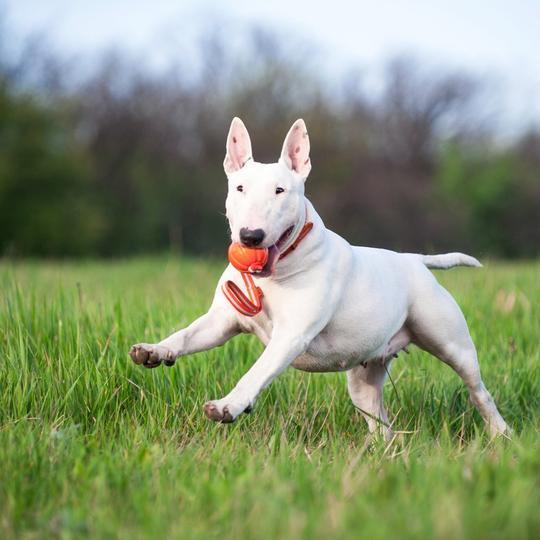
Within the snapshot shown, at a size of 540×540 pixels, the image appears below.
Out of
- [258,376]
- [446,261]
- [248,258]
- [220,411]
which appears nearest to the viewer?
[220,411]

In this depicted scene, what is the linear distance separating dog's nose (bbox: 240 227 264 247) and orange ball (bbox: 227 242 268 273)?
6 centimetres

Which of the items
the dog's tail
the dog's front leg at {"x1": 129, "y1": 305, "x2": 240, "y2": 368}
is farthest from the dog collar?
the dog's tail

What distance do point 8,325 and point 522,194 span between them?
32.9 meters

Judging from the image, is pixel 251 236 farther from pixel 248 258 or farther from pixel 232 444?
pixel 232 444

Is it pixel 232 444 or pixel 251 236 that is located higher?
pixel 251 236

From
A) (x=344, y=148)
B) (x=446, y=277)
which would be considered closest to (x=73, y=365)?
(x=446, y=277)

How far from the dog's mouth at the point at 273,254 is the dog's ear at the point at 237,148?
54 cm

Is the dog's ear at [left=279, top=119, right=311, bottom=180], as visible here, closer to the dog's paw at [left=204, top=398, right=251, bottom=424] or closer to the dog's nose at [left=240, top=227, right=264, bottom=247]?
the dog's nose at [left=240, top=227, right=264, bottom=247]

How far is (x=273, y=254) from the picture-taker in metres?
4.15

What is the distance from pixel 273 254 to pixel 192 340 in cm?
59

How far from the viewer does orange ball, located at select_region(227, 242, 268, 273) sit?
4.03 m

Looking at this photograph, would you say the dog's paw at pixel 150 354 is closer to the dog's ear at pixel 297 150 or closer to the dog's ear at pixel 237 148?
the dog's ear at pixel 237 148

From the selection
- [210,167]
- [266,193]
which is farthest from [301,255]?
[210,167]

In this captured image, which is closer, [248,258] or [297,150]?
[248,258]
